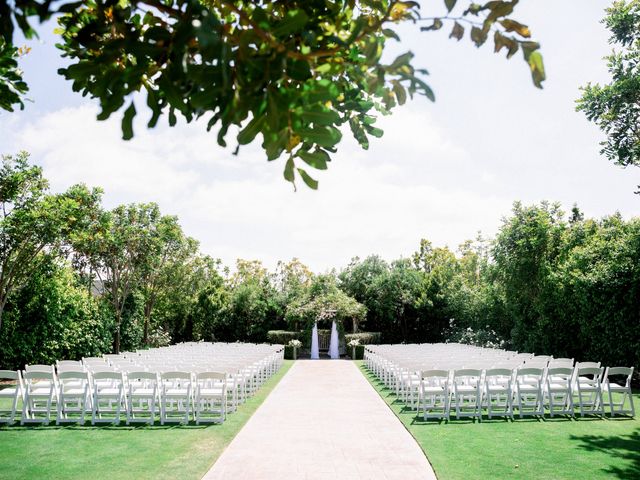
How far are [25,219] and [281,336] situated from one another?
61.2 feet

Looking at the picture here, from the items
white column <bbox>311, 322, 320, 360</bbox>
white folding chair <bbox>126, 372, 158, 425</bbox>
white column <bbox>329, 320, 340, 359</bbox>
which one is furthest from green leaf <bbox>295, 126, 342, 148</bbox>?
white column <bbox>329, 320, 340, 359</bbox>

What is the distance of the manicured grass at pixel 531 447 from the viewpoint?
6293mm

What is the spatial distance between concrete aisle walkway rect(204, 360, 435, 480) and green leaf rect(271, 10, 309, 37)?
18.4 ft

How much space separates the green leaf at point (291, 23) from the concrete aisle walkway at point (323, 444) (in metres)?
5.61

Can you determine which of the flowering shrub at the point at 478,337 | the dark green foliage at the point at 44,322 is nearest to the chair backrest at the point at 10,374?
the dark green foliage at the point at 44,322

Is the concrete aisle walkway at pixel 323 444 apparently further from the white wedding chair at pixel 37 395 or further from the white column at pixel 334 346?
the white column at pixel 334 346

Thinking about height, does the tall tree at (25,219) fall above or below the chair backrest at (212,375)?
above

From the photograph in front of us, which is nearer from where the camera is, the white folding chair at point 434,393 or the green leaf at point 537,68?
the green leaf at point 537,68

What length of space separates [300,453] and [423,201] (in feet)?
76.7

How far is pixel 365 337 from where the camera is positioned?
29.4m

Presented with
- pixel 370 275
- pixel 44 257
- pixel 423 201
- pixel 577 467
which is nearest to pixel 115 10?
pixel 577 467

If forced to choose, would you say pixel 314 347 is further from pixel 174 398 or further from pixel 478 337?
pixel 174 398

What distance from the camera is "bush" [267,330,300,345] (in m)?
29.5

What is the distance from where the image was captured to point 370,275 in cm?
3384
